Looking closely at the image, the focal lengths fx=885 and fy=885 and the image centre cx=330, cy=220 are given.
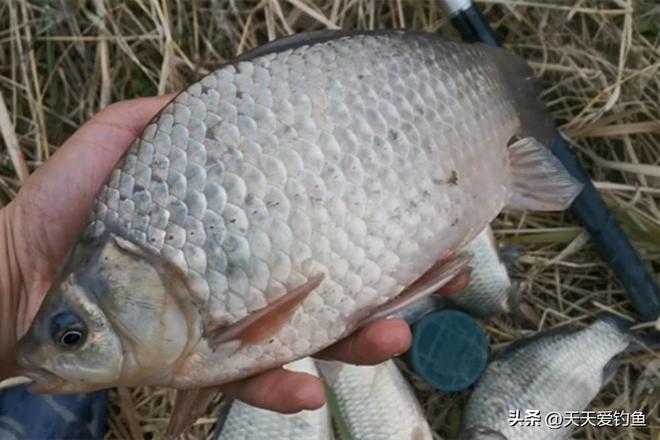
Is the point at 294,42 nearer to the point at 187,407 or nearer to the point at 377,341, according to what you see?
the point at 377,341

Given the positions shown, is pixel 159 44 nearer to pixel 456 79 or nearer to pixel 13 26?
pixel 13 26

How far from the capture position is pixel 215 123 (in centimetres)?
124

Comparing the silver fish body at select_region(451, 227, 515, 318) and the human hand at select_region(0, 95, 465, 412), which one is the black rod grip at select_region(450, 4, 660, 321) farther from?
the human hand at select_region(0, 95, 465, 412)

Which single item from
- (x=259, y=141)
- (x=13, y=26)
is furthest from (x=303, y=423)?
(x=13, y=26)

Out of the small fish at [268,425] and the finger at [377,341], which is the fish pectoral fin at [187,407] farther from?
the small fish at [268,425]

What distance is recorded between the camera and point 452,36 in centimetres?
250

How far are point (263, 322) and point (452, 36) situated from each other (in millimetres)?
1526

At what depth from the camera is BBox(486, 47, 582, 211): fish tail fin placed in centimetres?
150

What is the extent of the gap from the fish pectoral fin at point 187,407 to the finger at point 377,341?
0.23m

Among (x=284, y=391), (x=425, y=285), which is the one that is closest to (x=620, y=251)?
(x=425, y=285)

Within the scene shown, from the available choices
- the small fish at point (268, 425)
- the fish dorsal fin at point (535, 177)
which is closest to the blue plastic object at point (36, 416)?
the small fish at point (268, 425)

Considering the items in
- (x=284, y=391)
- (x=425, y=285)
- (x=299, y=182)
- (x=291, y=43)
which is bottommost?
(x=284, y=391)

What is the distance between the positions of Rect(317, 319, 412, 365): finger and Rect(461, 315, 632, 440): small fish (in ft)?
3.37

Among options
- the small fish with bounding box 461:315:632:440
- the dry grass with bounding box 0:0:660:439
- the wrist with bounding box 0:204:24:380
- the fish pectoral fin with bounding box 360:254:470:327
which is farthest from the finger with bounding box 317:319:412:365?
the dry grass with bounding box 0:0:660:439
